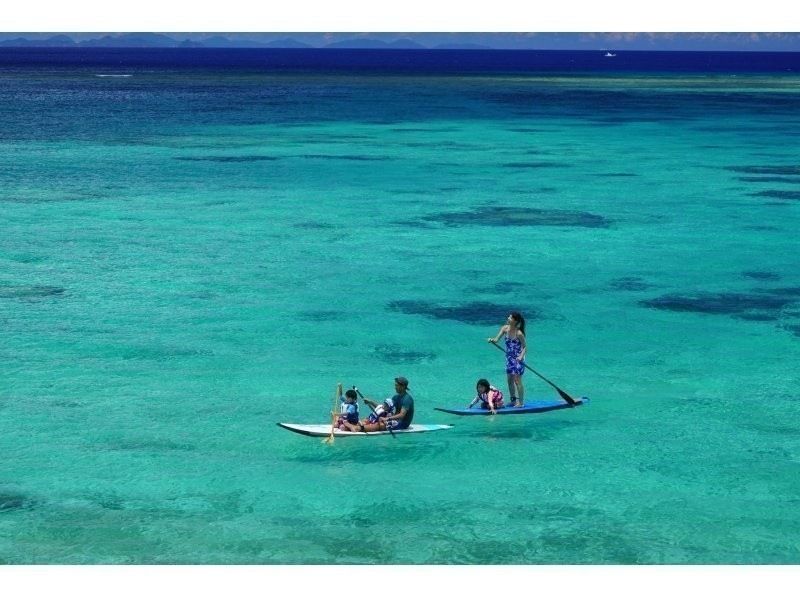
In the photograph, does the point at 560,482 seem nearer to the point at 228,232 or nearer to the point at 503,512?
the point at 503,512

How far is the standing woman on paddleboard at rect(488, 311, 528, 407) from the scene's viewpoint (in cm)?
1664

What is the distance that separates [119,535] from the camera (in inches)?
525

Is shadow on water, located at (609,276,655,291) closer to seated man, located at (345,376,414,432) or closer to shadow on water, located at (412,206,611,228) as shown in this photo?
shadow on water, located at (412,206,611,228)

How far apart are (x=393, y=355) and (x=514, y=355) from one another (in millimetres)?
4621

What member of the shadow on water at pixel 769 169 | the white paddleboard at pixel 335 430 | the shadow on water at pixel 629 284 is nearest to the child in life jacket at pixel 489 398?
the white paddleboard at pixel 335 430

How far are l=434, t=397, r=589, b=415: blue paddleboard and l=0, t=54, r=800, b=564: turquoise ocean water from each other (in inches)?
7.6

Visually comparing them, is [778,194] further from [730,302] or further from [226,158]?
[226,158]

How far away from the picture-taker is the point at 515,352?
1691 centimetres

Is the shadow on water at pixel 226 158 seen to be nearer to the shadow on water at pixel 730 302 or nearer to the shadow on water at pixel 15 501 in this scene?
the shadow on water at pixel 730 302

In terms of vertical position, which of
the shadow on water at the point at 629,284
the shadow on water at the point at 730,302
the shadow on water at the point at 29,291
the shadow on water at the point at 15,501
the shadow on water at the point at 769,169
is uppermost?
the shadow on water at the point at 769,169

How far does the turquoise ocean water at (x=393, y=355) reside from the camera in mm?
13789

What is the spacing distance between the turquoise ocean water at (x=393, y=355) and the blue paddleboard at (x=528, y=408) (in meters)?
0.19

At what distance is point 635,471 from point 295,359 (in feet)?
25.1

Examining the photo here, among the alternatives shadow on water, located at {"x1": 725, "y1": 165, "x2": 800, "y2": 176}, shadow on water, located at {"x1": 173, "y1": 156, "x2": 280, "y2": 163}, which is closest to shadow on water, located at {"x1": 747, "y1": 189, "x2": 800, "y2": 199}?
shadow on water, located at {"x1": 725, "y1": 165, "x2": 800, "y2": 176}
